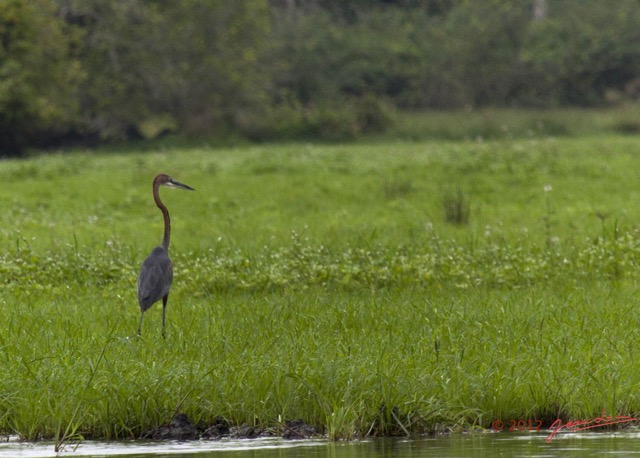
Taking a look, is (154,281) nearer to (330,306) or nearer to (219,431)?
(330,306)

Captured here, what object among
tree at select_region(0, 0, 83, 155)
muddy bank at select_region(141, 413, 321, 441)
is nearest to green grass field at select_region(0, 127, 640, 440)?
muddy bank at select_region(141, 413, 321, 441)

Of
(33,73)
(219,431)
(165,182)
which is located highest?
(33,73)

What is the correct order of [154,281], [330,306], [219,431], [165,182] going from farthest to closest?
[165,182] < [330,306] < [154,281] < [219,431]

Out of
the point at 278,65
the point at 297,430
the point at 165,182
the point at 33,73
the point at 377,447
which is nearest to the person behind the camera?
the point at 377,447

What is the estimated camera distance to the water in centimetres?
767

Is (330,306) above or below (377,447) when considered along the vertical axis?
above

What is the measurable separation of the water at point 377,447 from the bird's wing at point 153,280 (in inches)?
123

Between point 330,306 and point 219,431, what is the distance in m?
3.56

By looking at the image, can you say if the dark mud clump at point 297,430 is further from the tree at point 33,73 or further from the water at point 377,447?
the tree at point 33,73

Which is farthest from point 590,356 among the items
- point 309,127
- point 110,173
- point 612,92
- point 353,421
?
point 612,92

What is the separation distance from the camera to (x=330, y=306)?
12.1m

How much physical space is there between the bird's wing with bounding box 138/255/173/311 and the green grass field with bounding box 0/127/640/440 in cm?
32

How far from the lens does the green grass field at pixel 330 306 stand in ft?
28.7

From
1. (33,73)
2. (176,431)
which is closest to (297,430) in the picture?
(176,431)
